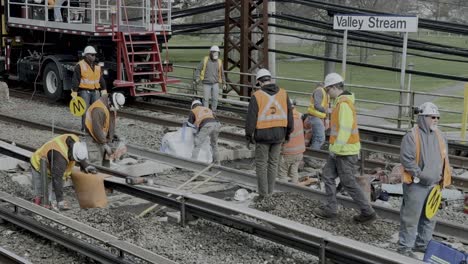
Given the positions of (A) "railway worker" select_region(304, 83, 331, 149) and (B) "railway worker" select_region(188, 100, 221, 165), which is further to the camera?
(A) "railway worker" select_region(304, 83, 331, 149)

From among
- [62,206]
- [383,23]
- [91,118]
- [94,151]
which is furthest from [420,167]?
[383,23]

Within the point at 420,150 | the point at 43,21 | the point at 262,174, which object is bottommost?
the point at 262,174

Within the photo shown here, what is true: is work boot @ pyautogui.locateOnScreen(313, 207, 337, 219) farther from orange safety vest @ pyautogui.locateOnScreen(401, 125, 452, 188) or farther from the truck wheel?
the truck wheel

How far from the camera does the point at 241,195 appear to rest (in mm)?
9625

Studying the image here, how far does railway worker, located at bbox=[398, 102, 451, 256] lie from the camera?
6895 mm

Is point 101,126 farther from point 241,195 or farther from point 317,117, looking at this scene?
point 317,117

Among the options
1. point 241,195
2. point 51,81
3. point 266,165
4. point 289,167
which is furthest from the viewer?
point 51,81

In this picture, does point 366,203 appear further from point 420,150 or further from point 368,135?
point 368,135

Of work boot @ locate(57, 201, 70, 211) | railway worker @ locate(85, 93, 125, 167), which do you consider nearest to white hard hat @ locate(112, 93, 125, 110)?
railway worker @ locate(85, 93, 125, 167)

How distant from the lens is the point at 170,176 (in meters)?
11.0

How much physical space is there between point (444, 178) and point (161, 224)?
3290 mm

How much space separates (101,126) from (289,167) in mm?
2856

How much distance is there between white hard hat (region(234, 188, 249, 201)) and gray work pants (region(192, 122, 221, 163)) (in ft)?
5.24

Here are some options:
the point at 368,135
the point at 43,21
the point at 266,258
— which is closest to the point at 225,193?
the point at 266,258
